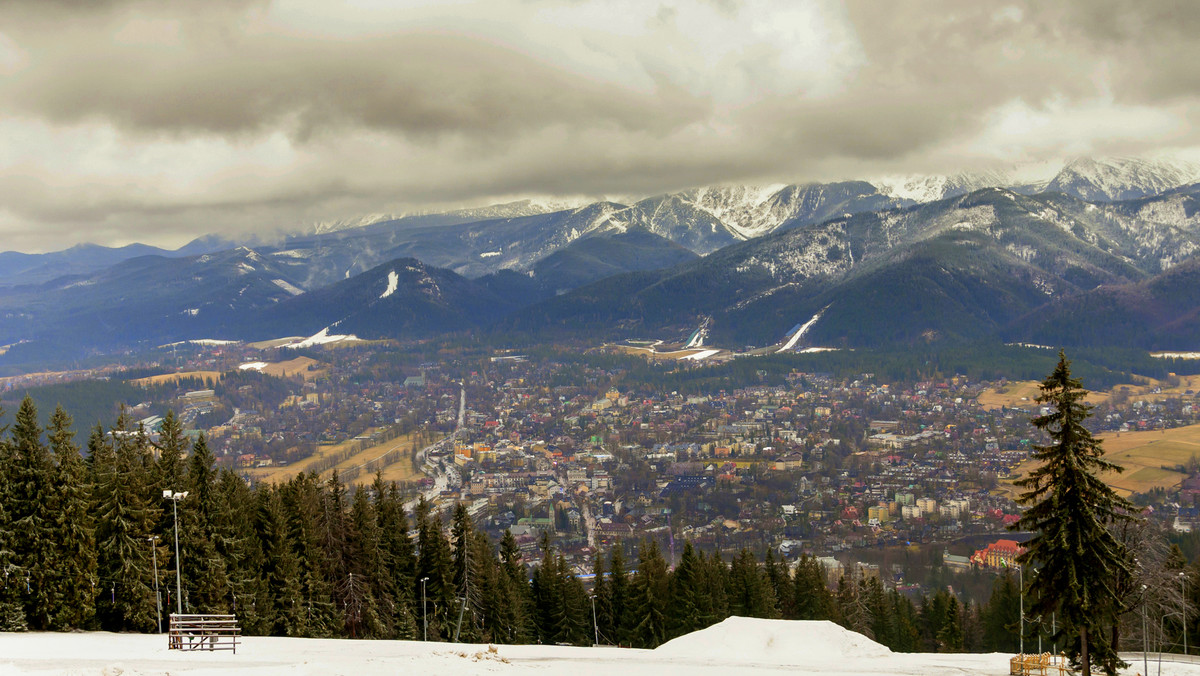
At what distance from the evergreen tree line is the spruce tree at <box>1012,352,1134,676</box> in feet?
11.0

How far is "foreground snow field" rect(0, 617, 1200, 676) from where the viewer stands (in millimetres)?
25625

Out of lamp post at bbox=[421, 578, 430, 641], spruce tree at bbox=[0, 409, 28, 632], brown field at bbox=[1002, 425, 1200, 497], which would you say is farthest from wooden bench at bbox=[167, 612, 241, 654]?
brown field at bbox=[1002, 425, 1200, 497]

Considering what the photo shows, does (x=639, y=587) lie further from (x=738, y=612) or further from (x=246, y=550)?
(x=246, y=550)

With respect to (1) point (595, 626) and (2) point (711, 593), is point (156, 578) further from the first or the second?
(2) point (711, 593)

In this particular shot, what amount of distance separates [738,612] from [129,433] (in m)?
38.0

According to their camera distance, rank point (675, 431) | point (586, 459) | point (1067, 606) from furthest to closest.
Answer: point (675, 431)
point (586, 459)
point (1067, 606)

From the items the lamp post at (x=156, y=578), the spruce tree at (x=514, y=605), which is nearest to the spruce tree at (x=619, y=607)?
the spruce tree at (x=514, y=605)

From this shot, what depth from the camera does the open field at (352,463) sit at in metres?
130

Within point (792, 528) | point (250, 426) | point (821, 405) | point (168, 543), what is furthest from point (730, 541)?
point (250, 426)

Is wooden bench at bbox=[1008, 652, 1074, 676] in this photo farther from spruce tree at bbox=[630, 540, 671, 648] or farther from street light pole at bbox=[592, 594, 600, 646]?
street light pole at bbox=[592, 594, 600, 646]

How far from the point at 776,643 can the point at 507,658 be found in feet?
37.6

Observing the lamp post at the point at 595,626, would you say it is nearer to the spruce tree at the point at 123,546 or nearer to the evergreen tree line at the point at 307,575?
the evergreen tree line at the point at 307,575

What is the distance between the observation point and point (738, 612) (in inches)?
2219

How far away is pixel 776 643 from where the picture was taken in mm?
35812
